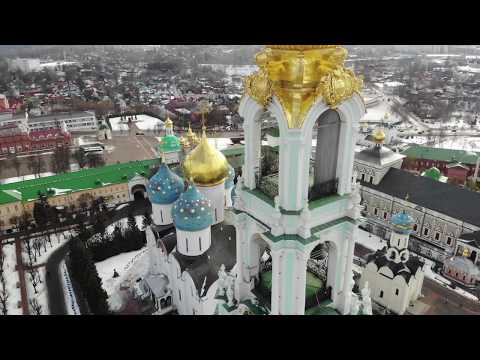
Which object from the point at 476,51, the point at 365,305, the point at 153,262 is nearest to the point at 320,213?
the point at 365,305

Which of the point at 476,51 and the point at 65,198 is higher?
the point at 476,51

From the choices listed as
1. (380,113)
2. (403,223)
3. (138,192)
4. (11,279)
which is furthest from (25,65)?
(403,223)

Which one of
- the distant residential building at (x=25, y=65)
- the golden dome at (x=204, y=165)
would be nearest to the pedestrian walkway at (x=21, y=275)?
the golden dome at (x=204, y=165)

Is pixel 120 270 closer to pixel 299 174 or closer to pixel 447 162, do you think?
pixel 299 174

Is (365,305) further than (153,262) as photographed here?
No

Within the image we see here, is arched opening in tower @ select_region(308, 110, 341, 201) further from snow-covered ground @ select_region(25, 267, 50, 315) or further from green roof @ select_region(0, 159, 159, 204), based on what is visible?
green roof @ select_region(0, 159, 159, 204)

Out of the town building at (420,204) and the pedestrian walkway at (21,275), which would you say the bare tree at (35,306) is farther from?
the town building at (420,204)

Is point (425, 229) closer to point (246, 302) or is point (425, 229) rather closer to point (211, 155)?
point (211, 155)
